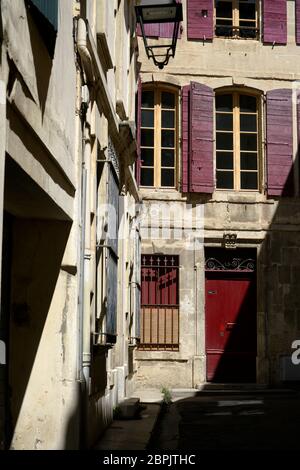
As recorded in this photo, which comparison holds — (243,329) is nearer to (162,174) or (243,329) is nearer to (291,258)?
(291,258)

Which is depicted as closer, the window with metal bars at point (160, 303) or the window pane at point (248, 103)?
the window with metal bars at point (160, 303)

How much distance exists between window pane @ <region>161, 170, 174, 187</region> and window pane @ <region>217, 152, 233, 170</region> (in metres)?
0.97

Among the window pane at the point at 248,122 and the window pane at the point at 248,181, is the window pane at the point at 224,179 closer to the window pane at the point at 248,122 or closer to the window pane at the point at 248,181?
the window pane at the point at 248,181

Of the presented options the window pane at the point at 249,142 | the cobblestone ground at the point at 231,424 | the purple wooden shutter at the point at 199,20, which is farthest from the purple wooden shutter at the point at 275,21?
the cobblestone ground at the point at 231,424

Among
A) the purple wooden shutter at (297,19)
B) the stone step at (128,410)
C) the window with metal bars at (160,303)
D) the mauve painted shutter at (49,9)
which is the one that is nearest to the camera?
the mauve painted shutter at (49,9)

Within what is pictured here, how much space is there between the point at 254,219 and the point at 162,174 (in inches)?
79.8

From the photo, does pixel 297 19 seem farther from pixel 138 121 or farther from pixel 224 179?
pixel 138 121

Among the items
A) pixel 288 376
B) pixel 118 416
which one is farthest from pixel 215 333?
pixel 118 416

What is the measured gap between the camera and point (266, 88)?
52.6 ft

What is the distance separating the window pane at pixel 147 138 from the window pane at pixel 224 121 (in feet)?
4.47

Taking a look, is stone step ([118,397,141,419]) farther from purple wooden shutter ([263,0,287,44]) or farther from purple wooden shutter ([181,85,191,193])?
purple wooden shutter ([263,0,287,44])

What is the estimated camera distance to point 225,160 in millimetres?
16031

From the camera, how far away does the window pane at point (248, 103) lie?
53.2 feet

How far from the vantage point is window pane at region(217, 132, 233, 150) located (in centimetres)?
1606
